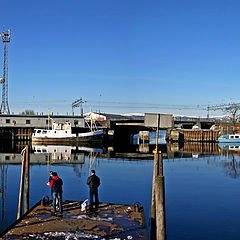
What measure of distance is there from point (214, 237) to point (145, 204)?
6.53m

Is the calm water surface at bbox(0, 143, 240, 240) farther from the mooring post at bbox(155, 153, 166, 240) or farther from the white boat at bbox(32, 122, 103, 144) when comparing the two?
the white boat at bbox(32, 122, 103, 144)

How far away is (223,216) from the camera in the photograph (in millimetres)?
18078

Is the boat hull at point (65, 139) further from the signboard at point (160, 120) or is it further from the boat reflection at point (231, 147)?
the signboard at point (160, 120)

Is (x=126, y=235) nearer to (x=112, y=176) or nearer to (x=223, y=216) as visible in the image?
(x=223, y=216)

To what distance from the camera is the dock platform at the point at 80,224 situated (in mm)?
12109

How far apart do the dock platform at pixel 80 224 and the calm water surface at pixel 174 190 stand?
238 cm

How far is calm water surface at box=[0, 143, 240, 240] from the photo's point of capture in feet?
53.8

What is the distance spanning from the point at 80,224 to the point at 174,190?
13.6m

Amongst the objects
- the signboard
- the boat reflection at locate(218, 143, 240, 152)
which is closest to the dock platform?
the signboard

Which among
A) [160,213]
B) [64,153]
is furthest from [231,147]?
[160,213]

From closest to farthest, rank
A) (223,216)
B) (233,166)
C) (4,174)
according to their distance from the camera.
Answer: (223,216), (4,174), (233,166)

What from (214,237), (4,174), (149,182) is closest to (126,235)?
(214,237)

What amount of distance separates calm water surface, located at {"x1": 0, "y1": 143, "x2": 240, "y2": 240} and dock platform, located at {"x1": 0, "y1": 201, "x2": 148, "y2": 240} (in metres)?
2.38

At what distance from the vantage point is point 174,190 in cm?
2542
